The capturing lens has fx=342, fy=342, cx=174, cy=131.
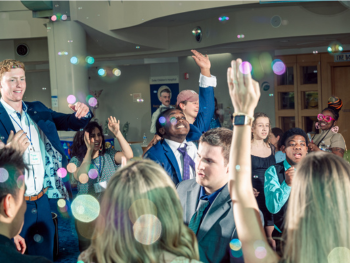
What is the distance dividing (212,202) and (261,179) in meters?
1.30

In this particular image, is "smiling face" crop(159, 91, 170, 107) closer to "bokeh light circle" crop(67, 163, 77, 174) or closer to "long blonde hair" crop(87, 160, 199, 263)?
"bokeh light circle" crop(67, 163, 77, 174)

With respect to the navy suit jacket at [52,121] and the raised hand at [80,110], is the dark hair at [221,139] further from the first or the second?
the navy suit jacket at [52,121]

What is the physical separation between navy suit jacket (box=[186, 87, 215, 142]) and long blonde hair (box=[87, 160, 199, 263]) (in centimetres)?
151

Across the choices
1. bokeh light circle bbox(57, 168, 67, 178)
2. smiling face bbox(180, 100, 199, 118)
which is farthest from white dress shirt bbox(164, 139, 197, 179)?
bokeh light circle bbox(57, 168, 67, 178)

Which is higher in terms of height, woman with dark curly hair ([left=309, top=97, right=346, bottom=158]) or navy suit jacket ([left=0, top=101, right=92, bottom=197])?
navy suit jacket ([left=0, top=101, right=92, bottom=197])

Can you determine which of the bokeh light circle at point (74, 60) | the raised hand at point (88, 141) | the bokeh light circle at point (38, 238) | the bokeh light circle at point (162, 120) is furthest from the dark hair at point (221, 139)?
the bokeh light circle at point (74, 60)

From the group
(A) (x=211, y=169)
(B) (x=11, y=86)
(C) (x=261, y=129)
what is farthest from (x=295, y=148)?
(B) (x=11, y=86)

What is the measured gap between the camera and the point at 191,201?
1.66 m

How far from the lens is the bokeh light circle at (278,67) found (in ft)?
29.8

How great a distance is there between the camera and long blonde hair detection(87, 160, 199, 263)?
0.95m

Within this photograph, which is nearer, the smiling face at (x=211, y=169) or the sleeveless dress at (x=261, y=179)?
the smiling face at (x=211, y=169)

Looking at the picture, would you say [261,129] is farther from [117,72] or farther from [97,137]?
[117,72]

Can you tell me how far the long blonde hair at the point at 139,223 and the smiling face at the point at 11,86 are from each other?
5.05ft

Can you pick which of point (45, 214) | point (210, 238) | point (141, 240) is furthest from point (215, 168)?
point (45, 214)
